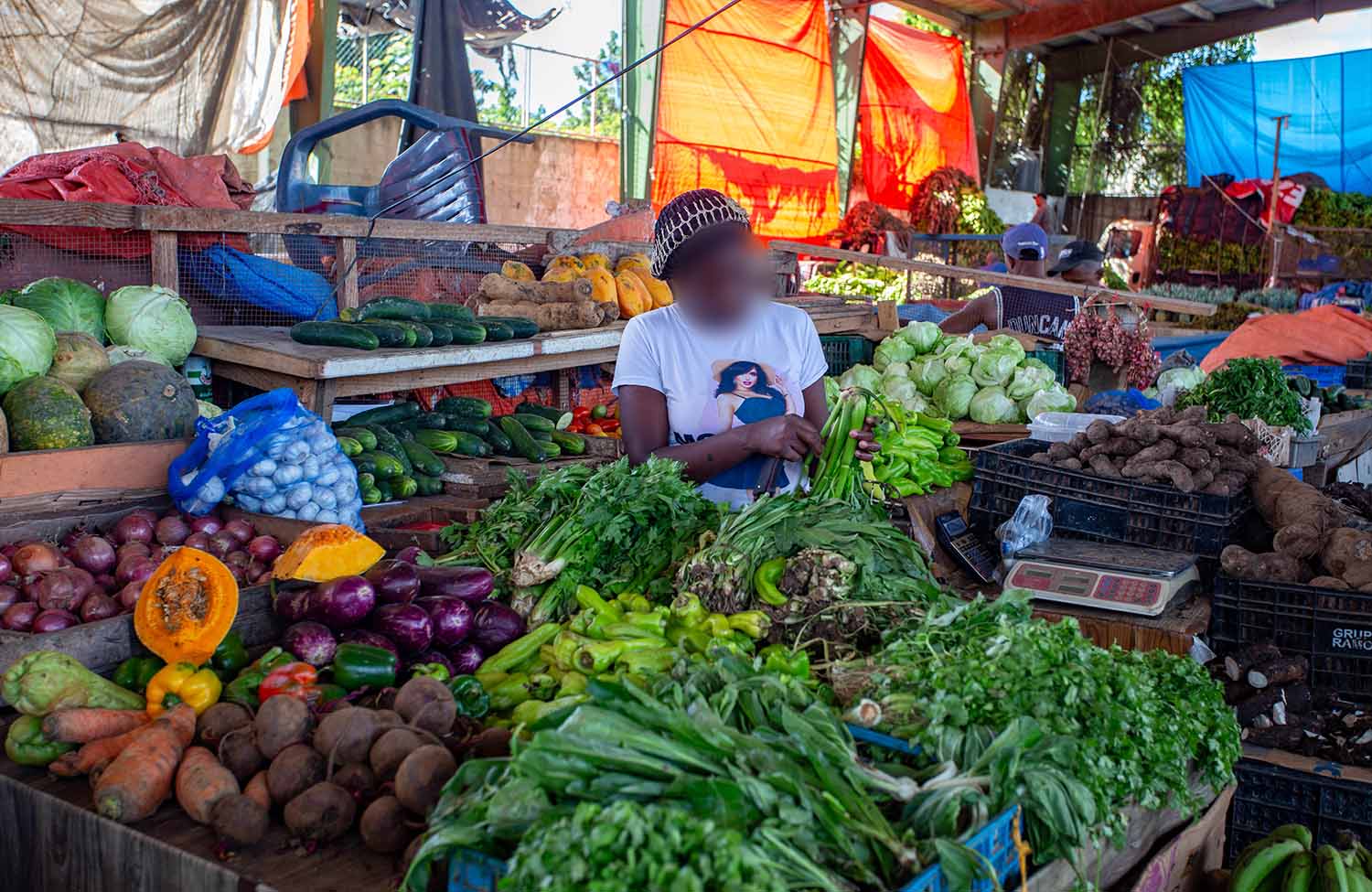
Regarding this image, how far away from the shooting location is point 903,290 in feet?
48.7

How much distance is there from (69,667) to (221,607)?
34 centimetres

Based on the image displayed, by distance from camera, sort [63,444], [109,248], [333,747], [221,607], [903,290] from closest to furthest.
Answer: [333,747] < [221,607] < [63,444] < [109,248] < [903,290]

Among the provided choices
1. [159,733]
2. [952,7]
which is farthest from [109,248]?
[952,7]

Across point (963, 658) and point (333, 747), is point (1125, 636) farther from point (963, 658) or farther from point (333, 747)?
point (333, 747)

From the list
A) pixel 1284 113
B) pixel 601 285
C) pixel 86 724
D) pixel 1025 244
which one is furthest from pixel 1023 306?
pixel 1284 113

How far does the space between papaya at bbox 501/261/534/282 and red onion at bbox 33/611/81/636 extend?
3832 mm

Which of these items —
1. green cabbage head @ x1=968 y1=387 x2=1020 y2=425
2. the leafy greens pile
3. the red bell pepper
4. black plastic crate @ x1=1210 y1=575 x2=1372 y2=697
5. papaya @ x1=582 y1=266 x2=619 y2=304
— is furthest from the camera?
papaya @ x1=582 y1=266 x2=619 y2=304

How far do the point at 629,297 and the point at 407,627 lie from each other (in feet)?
14.0

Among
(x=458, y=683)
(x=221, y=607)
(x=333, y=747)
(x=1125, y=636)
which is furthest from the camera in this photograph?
(x=1125, y=636)

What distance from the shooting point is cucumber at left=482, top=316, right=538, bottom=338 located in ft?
18.3

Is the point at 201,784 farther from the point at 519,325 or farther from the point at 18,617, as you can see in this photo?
the point at 519,325

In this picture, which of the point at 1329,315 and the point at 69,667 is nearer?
the point at 69,667

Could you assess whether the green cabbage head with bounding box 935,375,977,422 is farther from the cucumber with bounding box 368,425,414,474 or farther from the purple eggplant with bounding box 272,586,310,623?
the purple eggplant with bounding box 272,586,310,623

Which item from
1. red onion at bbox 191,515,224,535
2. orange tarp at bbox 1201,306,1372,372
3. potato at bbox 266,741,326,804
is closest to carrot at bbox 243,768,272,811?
potato at bbox 266,741,326,804
